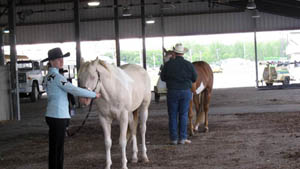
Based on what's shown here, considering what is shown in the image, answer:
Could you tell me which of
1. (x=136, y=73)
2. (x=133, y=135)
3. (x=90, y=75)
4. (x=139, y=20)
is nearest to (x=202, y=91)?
(x=136, y=73)

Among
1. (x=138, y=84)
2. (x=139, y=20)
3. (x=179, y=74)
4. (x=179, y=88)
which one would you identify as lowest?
(x=179, y=88)

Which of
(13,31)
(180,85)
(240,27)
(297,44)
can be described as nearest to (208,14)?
(240,27)

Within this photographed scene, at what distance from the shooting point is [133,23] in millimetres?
33719

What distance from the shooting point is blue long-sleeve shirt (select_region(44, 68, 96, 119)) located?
5344 millimetres

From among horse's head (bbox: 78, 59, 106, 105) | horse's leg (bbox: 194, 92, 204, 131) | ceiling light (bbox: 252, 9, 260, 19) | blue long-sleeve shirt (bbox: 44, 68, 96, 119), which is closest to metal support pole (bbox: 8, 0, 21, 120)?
horse's leg (bbox: 194, 92, 204, 131)

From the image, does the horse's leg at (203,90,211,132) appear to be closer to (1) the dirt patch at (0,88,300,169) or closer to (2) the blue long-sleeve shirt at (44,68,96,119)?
(1) the dirt patch at (0,88,300,169)

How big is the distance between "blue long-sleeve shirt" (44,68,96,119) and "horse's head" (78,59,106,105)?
69 centimetres

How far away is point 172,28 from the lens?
3347cm

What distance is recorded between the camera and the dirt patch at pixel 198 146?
7062 mm

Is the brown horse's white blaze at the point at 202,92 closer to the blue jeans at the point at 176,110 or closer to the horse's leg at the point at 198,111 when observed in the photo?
the horse's leg at the point at 198,111

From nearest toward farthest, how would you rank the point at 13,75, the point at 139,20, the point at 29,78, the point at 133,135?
the point at 133,135 < the point at 13,75 < the point at 29,78 < the point at 139,20

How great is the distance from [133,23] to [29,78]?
37.0 ft

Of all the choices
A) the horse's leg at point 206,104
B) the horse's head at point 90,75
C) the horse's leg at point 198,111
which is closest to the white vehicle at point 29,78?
the horse's leg at point 206,104

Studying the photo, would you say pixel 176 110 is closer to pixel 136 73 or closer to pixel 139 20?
pixel 136 73
